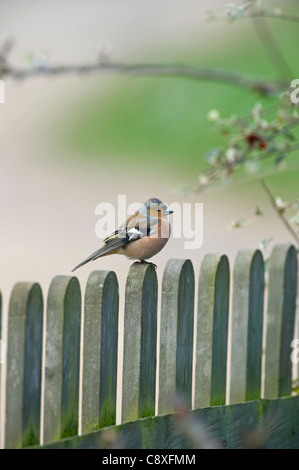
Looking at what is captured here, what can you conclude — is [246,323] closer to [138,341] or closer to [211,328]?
[211,328]

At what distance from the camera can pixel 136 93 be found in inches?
792

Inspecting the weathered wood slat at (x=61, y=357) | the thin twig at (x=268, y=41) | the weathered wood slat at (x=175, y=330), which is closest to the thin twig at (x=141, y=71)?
the thin twig at (x=268, y=41)

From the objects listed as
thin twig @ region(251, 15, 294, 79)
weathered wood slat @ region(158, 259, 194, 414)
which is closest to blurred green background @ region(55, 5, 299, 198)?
thin twig @ region(251, 15, 294, 79)

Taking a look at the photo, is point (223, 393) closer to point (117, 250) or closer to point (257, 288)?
point (257, 288)

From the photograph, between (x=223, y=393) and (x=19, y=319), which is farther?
(x=223, y=393)

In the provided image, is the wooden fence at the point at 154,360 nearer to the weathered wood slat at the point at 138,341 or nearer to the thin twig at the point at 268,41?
the weathered wood slat at the point at 138,341

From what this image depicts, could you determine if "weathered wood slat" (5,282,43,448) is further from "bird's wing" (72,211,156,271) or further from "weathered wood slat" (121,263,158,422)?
"bird's wing" (72,211,156,271)

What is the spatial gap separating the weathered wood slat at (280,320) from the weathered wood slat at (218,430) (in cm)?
12

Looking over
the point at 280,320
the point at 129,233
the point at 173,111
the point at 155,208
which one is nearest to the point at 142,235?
the point at 129,233

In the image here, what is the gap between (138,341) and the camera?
3.09 m

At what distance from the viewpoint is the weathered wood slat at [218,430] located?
296 cm

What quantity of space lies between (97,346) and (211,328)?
2.15 ft
